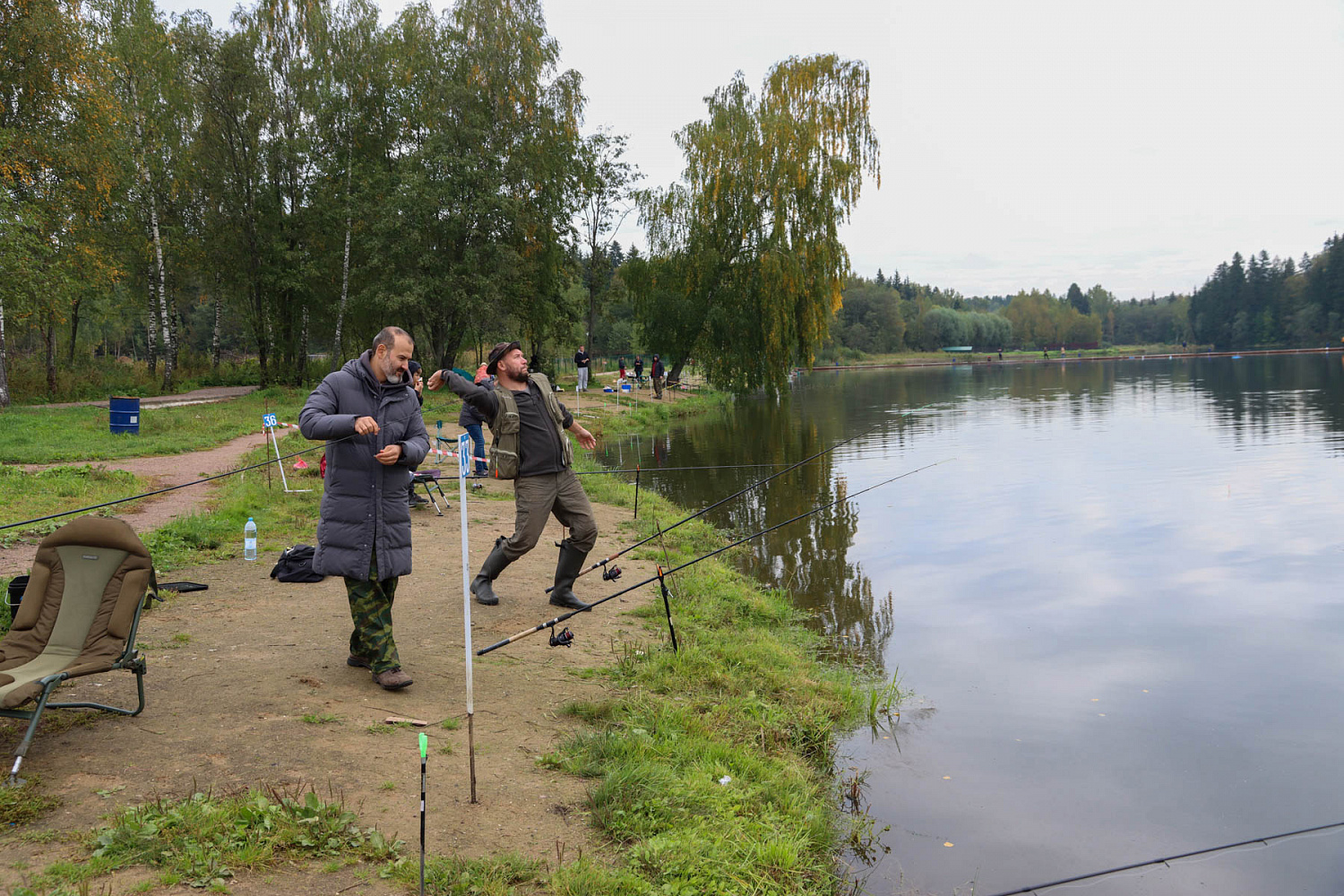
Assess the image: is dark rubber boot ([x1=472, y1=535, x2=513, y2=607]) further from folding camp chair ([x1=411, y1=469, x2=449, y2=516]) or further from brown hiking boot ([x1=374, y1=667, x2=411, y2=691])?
folding camp chair ([x1=411, y1=469, x2=449, y2=516])

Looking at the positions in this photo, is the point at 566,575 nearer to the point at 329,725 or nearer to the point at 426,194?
the point at 329,725

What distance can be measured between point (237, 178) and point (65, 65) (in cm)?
1080

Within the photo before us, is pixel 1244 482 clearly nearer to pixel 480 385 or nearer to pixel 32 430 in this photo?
pixel 480 385

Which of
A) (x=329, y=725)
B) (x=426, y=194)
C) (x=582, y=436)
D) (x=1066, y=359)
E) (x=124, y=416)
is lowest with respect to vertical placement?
(x=329, y=725)

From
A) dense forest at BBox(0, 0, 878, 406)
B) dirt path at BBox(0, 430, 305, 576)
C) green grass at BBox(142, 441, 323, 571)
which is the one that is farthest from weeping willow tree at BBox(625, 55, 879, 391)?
green grass at BBox(142, 441, 323, 571)

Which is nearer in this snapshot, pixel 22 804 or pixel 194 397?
pixel 22 804

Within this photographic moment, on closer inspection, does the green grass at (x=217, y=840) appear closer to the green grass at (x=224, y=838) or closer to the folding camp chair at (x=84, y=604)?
the green grass at (x=224, y=838)

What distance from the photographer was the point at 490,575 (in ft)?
24.0

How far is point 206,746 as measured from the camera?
4.25m

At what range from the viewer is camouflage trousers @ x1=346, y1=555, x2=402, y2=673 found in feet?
16.6

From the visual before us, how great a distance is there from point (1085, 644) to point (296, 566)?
671 cm

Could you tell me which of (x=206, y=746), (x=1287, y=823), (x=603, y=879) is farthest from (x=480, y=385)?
(x=1287, y=823)

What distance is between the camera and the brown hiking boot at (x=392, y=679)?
16.9 feet

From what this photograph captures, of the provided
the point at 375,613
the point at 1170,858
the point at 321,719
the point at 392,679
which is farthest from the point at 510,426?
the point at 1170,858
